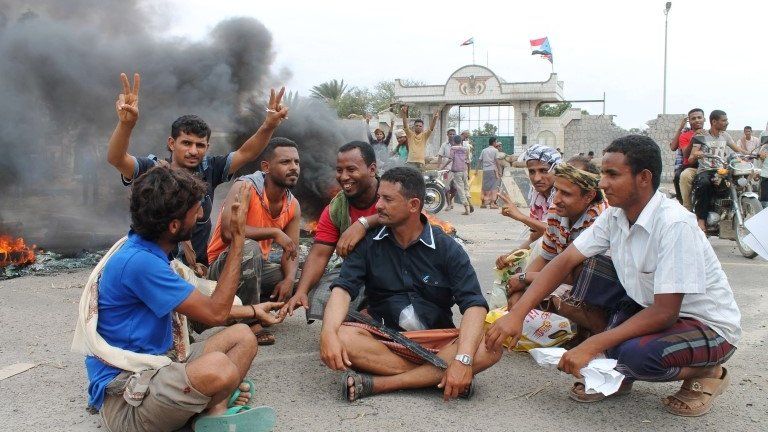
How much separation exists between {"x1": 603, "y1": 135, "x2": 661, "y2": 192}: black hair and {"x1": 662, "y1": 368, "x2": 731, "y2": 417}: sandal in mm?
982

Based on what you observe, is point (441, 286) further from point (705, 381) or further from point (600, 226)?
point (705, 381)

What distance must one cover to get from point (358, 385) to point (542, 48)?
2930 centimetres

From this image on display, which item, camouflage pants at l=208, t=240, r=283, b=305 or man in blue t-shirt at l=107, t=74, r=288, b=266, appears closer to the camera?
man in blue t-shirt at l=107, t=74, r=288, b=266

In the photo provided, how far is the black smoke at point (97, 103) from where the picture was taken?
8.73 metres

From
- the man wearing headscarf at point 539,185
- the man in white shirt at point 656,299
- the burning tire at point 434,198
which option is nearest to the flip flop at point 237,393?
the man in white shirt at point 656,299

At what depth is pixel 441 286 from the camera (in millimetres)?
3457

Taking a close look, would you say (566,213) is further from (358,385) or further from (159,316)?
(159,316)

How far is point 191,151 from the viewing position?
4086mm

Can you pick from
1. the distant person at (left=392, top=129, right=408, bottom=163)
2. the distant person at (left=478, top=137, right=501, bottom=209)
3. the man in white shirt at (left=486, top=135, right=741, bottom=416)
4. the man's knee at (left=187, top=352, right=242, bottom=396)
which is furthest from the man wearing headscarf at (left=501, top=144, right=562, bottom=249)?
the distant person at (left=478, top=137, right=501, bottom=209)

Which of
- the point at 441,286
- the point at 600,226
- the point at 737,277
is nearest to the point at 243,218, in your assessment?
the point at 441,286

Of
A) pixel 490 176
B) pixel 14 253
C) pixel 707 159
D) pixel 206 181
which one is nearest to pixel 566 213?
pixel 206 181

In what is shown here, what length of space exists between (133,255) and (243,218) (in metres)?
0.49

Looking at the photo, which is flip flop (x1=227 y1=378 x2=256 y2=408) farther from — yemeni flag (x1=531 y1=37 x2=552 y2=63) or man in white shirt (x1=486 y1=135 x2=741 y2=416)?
yemeni flag (x1=531 y1=37 x2=552 y2=63)

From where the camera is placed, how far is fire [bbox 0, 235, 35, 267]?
671 cm
